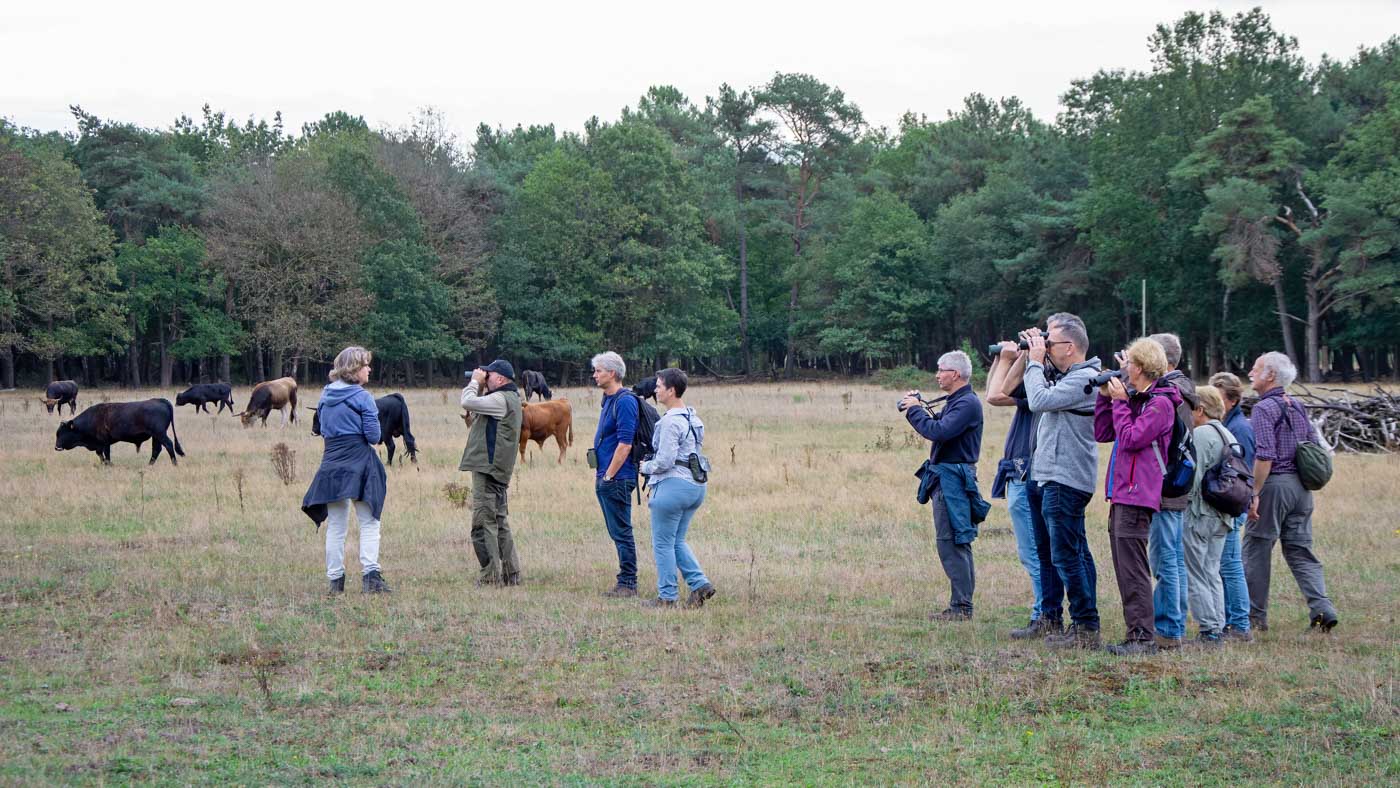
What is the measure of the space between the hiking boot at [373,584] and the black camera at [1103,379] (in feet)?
17.5

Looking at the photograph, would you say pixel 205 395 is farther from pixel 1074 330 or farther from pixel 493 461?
pixel 1074 330

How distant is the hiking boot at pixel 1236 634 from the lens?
7338 mm

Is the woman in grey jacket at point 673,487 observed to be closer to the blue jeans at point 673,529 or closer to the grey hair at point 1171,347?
the blue jeans at point 673,529

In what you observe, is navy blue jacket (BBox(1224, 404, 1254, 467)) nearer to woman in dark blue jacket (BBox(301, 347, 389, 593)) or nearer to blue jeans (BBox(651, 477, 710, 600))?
blue jeans (BBox(651, 477, 710, 600))

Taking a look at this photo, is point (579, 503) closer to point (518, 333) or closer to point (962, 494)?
point (962, 494)

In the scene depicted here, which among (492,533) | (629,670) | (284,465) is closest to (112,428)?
(284,465)

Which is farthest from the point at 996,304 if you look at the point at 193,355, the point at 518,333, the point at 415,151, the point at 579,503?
the point at 579,503

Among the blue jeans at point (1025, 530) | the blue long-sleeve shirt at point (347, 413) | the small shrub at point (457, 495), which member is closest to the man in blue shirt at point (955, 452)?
the blue jeans at point (1025, 530)

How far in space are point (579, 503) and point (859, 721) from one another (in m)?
8.66

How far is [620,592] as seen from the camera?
29.5 feet

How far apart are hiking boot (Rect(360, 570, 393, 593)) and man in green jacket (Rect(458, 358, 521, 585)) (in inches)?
29.8

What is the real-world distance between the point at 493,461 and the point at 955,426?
361 centimetres

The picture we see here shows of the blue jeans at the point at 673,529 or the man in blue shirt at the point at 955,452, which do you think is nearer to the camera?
the man in blue shirt at the point at 955,452

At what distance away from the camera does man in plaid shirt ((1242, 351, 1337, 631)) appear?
24.9 feet
